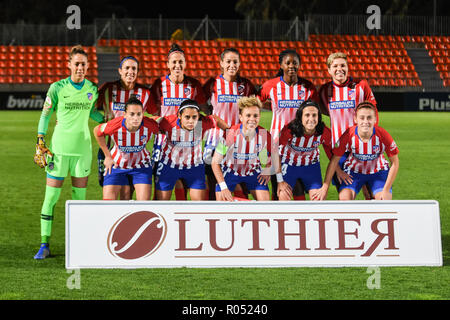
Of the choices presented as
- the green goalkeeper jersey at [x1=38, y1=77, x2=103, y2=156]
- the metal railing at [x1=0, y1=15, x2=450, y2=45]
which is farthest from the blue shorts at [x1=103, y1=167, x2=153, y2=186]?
the metal railing at [x1=0, y1=15, x2=450, y2=45]

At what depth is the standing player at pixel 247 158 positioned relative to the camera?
6156 mm

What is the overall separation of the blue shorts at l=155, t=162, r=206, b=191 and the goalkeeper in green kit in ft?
2.17

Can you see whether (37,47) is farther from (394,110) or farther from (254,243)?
(254,243)

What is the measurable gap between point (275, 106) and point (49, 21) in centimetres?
3593

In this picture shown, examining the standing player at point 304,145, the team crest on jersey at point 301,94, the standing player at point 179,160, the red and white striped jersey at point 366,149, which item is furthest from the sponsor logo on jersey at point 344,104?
the standing player at point 179,160

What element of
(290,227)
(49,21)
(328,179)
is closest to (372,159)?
(328,179)

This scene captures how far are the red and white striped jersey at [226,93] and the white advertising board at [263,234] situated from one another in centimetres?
232

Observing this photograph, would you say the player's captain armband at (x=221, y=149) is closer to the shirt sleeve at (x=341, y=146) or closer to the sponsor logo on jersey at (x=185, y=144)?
A: the sponsor logo on jersey at (x=185, y=144)

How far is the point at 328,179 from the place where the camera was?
6.21 metres

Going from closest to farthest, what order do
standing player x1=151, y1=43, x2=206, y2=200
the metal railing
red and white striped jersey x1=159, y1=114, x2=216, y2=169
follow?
1. red and white striped jersey x1=159, y1=114, x2=216, y2=169
2. standing player x1=151, y1=43, x2=206, y2=200
3. the metal railing

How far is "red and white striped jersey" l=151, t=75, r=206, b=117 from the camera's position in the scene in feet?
22.3

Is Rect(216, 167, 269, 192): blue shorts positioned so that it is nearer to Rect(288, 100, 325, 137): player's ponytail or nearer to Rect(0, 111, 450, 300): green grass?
Rect(288, 100, 325, 137): player's ponytail

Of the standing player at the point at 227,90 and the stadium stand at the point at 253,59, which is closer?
the standing player at the point at 227,90

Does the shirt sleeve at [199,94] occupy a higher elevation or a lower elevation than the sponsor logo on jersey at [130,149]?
higher
